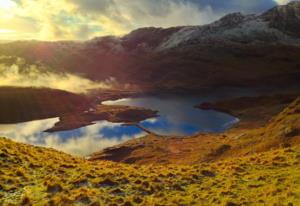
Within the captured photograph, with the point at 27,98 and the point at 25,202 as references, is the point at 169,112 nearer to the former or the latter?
the point at 27,98

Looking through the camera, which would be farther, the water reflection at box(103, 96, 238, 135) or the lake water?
the water reflection at box(103, 96, 238, 135)

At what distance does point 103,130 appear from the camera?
15788 cm

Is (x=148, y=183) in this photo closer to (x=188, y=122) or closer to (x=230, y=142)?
(x=230, y=142)

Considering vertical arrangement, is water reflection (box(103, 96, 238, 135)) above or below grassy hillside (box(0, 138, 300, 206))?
below

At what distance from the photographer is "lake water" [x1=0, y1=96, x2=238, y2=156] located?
13425 cm

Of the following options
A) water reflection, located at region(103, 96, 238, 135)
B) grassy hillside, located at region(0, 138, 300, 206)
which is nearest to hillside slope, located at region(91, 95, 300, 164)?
water reflection, located at region(103, 96, 238, 135)

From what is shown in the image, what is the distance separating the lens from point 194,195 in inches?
1003

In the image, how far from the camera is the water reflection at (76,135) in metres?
131

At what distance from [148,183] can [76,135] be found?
412 feet

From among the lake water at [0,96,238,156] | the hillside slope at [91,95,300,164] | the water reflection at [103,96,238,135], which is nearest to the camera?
the hillside slope at [91,95,300,164]

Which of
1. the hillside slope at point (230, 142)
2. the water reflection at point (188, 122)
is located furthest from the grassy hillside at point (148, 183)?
the water reflection at point (188, 122)

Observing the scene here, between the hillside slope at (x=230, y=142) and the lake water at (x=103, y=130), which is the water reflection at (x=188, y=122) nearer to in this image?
the lake water at (x=103, y=130)

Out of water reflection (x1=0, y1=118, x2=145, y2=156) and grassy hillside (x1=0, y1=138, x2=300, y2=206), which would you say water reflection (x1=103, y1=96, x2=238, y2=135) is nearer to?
water reflection (x1=0, y1=118, x2=145, y2=156)

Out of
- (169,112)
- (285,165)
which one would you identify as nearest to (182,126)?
(169,112)
